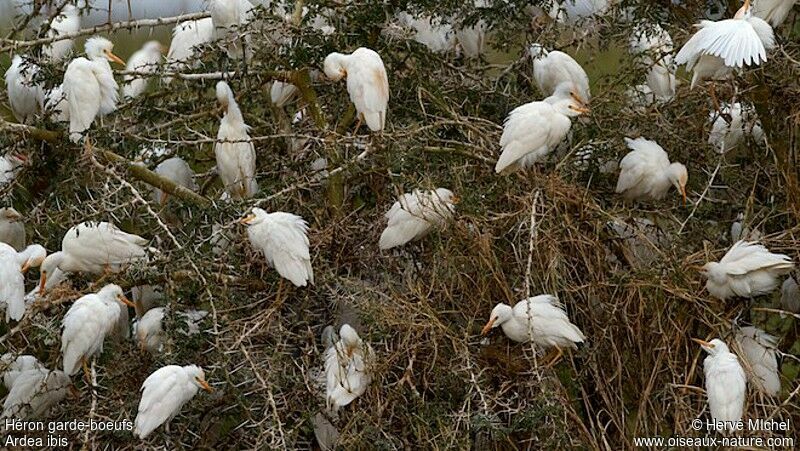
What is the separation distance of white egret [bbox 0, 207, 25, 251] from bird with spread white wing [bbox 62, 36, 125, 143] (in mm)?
383

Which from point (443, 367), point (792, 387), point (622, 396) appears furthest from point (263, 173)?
point (792, 387)

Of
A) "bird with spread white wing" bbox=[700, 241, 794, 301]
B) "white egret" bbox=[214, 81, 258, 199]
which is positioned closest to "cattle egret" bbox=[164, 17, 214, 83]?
"white egret" bbox=[214, 81, 258, 199]

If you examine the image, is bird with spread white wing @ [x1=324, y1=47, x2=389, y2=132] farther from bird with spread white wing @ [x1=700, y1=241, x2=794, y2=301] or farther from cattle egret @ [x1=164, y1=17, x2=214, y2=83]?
bird with spread white wing @ [x1=700, y1=241, x2=794, y2=301]

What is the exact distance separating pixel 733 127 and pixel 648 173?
0.37 m

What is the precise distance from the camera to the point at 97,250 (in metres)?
3.74

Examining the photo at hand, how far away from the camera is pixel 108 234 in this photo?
3721 millimetres

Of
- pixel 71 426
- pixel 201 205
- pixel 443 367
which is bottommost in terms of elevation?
pixel 71 426

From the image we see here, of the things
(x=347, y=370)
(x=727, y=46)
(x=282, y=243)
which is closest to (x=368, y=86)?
(x=282, y=243)

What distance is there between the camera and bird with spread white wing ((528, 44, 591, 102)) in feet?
14.4

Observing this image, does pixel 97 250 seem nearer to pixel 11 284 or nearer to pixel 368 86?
pixel 11 284

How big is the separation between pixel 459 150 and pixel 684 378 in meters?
0.93

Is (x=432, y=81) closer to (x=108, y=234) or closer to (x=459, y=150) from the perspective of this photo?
(x=459, y=150)

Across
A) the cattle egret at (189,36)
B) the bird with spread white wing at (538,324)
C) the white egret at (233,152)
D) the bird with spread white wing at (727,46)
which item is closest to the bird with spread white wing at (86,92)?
the white egret at (233,152)

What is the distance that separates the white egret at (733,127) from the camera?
13.0 feet
